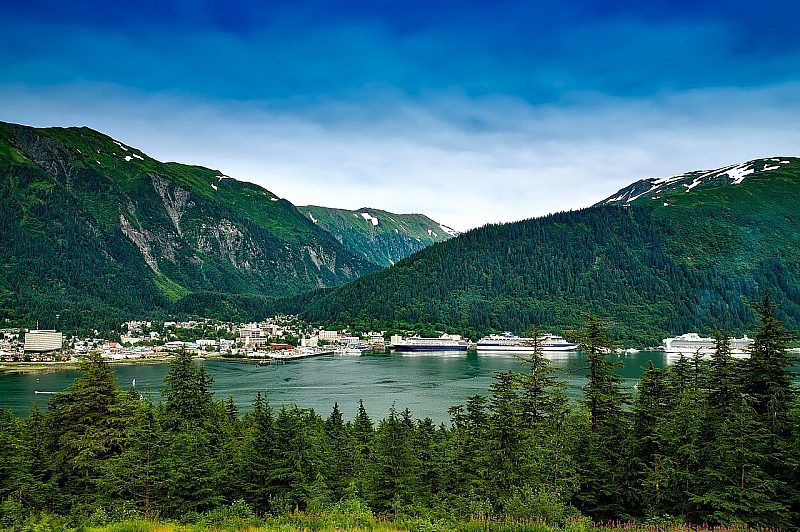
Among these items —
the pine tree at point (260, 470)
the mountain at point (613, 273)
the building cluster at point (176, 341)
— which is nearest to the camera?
the pine tree at point (260, 470)

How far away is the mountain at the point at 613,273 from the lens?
13662cm

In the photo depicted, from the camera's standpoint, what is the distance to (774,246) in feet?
515

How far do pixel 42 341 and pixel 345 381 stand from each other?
192 feet

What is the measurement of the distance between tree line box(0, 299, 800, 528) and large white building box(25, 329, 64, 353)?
292ft

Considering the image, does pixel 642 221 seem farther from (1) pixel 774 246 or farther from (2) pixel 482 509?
(2) pixel 482 509

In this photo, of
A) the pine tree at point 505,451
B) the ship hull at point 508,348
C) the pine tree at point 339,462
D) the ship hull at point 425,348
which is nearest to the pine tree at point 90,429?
the pine tree at point 339,462

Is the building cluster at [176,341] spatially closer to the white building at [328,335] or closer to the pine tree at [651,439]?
the white building at [328,335]

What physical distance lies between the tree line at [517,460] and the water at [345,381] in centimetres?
2035

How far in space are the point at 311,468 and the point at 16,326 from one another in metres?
123

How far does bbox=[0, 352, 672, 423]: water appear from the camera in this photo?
5119 centimetres

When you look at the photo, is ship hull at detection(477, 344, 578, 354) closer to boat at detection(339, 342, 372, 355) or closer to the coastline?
boat at detection(339, 342, 372, 355)

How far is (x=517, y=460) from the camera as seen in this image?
1435cm

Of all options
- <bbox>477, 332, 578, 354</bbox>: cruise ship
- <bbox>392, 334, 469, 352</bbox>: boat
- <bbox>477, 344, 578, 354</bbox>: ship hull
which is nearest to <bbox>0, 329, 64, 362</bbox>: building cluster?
<bbox>392, 334, 469, 352</bbox>: boat

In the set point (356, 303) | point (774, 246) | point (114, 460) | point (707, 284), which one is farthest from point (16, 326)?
point (774, 246)
